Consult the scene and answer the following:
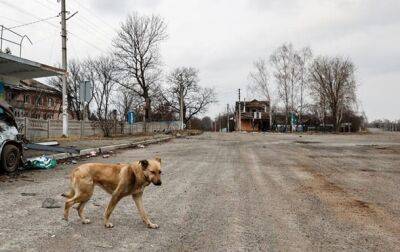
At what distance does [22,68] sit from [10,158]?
749cm

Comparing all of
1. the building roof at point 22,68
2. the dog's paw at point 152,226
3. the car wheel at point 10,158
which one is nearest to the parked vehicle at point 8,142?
the car wheel at point 10,158

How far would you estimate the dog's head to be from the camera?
5.67 meters

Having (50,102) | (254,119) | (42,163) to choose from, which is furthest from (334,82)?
(42,163)

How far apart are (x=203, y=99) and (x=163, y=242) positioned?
8337 centimetres

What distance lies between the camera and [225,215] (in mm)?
7191

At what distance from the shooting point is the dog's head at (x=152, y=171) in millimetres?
5668

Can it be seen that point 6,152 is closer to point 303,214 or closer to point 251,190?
point 251,190

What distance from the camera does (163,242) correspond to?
5.57m

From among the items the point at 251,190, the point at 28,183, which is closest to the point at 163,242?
the point at 251,190

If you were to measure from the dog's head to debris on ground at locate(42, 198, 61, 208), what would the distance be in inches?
102

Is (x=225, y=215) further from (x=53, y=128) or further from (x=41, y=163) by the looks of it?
(x=53, y=128)

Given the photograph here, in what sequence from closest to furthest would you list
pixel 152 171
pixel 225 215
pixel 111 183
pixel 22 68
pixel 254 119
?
pixel 152 171 → pixel 111 183 → pixel 225 215 → pixel 22 68 → pixel 254 119

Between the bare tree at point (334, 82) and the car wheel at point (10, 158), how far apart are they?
64.4m

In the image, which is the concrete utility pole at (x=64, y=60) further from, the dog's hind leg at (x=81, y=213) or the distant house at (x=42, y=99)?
the distant house at (x=42, y=99)
